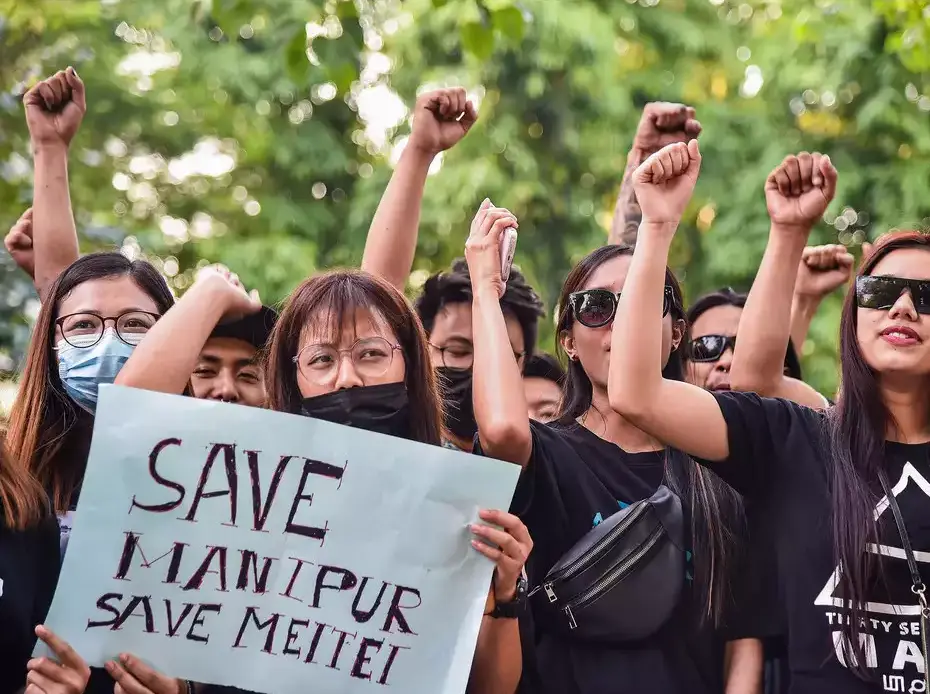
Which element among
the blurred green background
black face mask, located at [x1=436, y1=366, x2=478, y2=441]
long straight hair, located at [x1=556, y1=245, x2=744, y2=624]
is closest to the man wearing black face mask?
black face mask, located at [x1=436, y1=366, x2=478, y2=441]

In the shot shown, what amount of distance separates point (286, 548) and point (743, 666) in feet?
4.30

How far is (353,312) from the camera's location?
331 centimetres

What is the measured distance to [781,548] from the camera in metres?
3.24

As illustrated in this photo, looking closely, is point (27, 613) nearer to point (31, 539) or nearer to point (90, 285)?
point (31, 539)

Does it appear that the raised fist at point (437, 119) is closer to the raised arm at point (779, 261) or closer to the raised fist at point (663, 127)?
the raised fist at point (663, 127)

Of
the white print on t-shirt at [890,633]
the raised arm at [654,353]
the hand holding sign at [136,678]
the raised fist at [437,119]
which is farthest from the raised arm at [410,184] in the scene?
the white print on t-shirt at [890,633]

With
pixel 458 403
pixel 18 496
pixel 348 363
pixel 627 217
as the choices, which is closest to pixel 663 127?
pixel 627 217

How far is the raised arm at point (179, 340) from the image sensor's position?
3.18 m

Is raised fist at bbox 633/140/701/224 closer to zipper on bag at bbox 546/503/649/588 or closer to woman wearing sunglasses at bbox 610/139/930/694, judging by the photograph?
woman wearing sunglasses at bbox 610/139/930/694

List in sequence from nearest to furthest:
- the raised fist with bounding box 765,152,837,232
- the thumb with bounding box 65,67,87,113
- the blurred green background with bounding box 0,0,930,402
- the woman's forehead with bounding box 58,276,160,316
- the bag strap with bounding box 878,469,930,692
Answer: the bag strap with bounding box 878,469,930,692
the woman's forehead with bounding box 58,276,160,316
the raised fist with bounding box 765,152,837,232
the thumb with bounding box 65,67,87,113
the blurred green background with bounding box 0,0,930,402

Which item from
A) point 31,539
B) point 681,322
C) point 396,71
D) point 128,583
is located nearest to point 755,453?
point 681,322

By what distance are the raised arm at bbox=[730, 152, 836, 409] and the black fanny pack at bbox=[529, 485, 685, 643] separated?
852mm

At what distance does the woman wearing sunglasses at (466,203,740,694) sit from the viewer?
3221 mm

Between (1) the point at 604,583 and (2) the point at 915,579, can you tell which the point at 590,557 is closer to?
(1) the point at 604,583
